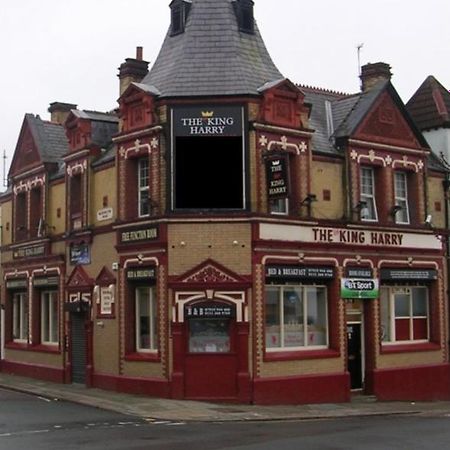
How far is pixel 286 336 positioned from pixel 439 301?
6742 mm

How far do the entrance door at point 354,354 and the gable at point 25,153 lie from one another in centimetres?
1259

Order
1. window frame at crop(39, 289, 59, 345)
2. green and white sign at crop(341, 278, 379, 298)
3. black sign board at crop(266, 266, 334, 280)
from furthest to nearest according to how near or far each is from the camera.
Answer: window frame at crop(39, 289, 59, 345), green and white sign at crop(341, 278, 379, 298), black sign board at crop(266, 266, 334, 280)

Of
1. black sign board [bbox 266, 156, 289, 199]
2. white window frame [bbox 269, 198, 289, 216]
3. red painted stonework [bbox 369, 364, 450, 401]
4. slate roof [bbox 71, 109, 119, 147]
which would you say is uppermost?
slate roof [bbox 71, 109, 119, 147]

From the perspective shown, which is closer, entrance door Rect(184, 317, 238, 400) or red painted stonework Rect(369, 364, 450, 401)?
entrance door Rect(184, 317, 238, 400)

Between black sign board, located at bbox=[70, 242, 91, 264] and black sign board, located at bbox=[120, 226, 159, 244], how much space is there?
8.23 ft

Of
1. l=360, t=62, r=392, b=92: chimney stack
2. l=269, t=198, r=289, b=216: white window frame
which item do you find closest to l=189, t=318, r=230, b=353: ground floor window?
l=269, t=198, r=289, b=216: white window frame

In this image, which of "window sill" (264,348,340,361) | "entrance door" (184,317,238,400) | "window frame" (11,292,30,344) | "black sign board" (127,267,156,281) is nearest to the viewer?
"entrance door" (184,317,238,400)

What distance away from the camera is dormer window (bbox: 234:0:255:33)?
81.5ft

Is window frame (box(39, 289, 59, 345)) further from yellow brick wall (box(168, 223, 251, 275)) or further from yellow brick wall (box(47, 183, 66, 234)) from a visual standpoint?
yellow brick wall (box(168, 223, 251, 275))

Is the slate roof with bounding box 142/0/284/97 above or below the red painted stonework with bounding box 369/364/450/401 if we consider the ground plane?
above

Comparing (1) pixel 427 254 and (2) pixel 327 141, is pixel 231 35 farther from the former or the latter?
(1) pixel 427 254

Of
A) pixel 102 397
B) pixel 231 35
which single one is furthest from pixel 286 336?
pixel 231 35

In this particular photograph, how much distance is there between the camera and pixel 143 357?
75.8ft

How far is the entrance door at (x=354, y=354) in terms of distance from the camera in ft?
82.9
